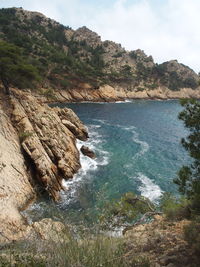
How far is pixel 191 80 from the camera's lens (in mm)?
147250

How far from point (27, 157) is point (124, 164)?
13574 mm

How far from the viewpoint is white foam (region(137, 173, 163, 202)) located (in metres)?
23.0

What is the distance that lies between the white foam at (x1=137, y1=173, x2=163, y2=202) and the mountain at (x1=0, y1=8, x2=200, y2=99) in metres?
65.3

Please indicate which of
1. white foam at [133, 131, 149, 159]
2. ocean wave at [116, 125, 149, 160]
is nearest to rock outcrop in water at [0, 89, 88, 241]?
Result: white foam at [133, 131, 149, 159]

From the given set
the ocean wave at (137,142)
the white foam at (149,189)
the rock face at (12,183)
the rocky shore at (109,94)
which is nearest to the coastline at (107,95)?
the rocky shore at (109,94)

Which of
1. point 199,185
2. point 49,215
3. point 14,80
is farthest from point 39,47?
point 199,185

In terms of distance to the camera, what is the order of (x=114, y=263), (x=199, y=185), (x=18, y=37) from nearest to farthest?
(x=114, y=263) → (x=199, y=185) → (x=18, y=37)

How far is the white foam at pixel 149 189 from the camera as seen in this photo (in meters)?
23.0

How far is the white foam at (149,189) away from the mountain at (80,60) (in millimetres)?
65317

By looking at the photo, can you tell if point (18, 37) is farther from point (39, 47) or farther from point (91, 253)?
point (91, 253)

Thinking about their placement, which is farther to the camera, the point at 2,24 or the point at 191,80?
the point at 191,80

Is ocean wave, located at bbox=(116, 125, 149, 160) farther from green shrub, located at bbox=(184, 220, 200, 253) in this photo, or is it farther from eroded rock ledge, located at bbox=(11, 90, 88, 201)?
green shrub, located at bbox=(184, 220, 200, 253)

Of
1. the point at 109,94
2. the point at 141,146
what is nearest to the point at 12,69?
the point at 141,146

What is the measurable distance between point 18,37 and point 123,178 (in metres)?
94.8
